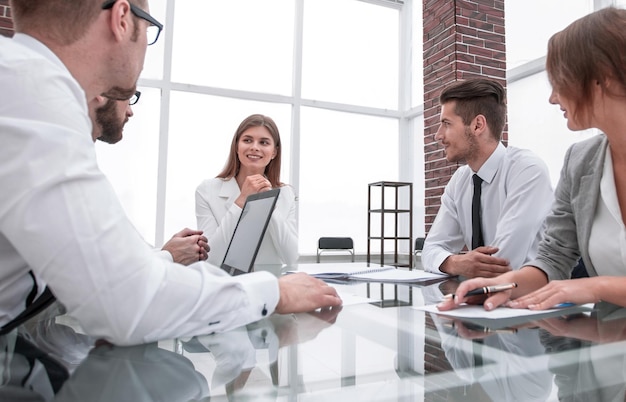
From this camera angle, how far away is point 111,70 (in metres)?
0.79

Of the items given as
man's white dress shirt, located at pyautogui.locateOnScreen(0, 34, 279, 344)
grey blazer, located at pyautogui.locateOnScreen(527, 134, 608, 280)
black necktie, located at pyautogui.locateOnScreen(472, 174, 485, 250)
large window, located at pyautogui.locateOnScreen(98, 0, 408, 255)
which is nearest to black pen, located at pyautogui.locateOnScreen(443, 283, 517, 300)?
grey blazer, located at pyautogui.locateOnScreen(527, 134, 608, 280)

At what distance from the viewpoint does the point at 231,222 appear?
5.75 ft

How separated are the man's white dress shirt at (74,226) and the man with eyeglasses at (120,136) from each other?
704 millimetres

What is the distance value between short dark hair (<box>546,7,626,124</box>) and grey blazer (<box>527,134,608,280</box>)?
0.17 meters

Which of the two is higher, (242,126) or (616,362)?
(242,126)

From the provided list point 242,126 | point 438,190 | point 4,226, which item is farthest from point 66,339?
point 438,190

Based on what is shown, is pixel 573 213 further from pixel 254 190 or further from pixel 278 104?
pixel 278 104

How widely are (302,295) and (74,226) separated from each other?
396mm

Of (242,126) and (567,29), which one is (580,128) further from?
(242,126)

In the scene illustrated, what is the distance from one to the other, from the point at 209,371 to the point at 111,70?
566mm

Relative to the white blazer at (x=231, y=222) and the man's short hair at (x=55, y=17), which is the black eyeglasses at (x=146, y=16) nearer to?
the man's short hair at (x=55, y=17)

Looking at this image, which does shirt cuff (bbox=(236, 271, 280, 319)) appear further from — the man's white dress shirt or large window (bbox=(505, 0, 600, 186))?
large window (bbox=(505, 0, 600, 186))

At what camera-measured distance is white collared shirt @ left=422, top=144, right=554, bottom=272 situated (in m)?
1.78

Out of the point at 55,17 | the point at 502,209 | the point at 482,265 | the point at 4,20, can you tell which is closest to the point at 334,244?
the point at 502,209
